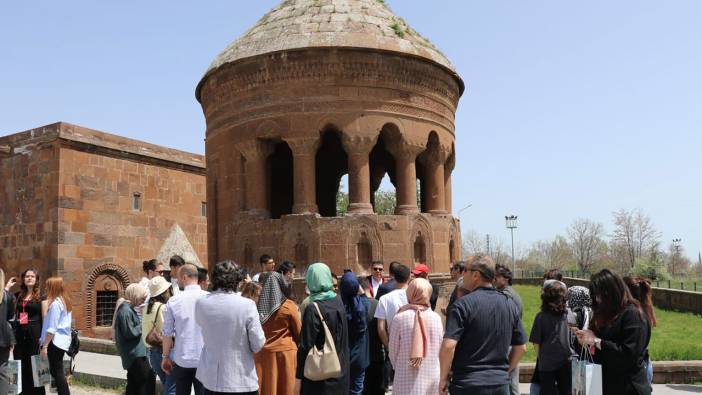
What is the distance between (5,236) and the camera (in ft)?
62.1

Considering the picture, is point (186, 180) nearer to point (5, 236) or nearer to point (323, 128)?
point (5, 236)

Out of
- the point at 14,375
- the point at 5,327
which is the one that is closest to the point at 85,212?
the point at 14,375

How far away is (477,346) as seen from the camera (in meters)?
4.13

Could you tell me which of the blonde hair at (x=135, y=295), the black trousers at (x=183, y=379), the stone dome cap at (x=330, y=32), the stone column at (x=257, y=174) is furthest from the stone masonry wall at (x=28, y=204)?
the black trousers at (x=183, y=379)

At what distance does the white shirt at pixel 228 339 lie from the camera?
4.60m

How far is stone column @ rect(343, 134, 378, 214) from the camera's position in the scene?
11.5 metres

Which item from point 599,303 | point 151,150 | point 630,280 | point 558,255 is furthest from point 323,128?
point 558,255

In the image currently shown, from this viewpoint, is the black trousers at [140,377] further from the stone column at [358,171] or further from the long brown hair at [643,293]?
the stone column at [358,171]

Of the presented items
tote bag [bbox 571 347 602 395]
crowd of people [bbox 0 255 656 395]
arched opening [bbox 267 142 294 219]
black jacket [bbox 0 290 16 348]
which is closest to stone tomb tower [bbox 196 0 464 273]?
arched opening [bbox 267 142 294 219]

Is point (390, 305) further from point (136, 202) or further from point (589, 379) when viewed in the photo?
point (136, 202)

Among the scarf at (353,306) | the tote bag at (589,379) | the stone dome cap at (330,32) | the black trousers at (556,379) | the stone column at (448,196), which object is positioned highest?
the stone dome cap at (330,32)

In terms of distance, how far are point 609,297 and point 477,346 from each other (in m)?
0.95

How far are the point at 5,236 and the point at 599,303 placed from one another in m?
19.0

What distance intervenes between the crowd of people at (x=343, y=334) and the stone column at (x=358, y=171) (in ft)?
14.6
